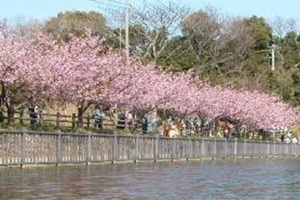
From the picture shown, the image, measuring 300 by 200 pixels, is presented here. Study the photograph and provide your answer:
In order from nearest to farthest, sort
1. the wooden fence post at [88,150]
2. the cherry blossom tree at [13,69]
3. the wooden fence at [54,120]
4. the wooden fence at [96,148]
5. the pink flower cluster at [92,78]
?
the wooden fence at [96,148] → the wooden fence post at [88,150] → the cherry blossom tree at [13,69] → the pink flower cluster at [92,78] → the wooden fence at [54,120]

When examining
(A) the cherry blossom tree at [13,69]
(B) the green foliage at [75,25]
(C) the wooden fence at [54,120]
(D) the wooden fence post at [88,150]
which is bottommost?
(D) the wooden fence post at [88,150]

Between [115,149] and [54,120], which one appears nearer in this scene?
[115,149]

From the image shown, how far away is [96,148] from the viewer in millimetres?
32656

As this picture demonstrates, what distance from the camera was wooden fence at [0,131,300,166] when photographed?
27312mm

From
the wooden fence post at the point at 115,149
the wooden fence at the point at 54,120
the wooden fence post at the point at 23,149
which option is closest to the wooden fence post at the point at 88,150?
the wooden fence post at the point at 115,149

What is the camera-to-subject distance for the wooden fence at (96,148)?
27.3 metres

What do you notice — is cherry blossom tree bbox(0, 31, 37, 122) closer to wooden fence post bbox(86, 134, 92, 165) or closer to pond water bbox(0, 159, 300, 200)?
wooden fence post bbox(86, 134, 92, 165)

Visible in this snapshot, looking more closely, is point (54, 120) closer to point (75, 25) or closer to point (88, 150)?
point (88, 150)

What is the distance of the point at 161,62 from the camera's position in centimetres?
7106

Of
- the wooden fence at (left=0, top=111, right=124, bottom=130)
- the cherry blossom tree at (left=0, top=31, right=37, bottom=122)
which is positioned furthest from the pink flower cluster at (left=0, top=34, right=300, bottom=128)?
the wooden fence at (left=0, top=111, right=124, bottom=130)

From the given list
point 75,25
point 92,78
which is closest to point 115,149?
point 92,78

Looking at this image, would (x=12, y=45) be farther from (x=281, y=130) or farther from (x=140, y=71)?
(x=281, y=130)

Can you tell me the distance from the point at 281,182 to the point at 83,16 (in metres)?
61.6

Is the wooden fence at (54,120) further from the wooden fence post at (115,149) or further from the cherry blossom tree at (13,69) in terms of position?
the wooden fence post at (115,149)
